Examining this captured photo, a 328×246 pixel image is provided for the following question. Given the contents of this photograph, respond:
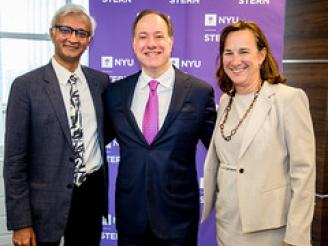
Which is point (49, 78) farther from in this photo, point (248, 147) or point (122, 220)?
point (248, 147)

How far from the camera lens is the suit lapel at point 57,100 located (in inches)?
75.9

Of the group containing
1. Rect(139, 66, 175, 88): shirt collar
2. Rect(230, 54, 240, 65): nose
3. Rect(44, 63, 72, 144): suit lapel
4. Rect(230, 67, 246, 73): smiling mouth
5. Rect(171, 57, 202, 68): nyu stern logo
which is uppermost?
Rect(171, 57, 202, 68): nyu stern logo

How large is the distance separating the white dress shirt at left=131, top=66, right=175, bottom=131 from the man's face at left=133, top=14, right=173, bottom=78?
0.04 meters

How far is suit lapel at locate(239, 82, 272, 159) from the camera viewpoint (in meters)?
1.71

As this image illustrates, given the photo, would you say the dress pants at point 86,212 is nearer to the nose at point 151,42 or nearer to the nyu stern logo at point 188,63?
the nose at point 151,42

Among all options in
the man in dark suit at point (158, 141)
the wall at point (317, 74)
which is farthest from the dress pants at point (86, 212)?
the wall at point (317, 74)

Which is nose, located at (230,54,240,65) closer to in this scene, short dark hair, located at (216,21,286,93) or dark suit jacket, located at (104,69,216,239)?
short dark hair, located at (216,21,286,93)

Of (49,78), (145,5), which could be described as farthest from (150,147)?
(145,5)

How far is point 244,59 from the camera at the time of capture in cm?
178

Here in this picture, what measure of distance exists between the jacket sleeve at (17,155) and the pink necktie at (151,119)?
56 cm

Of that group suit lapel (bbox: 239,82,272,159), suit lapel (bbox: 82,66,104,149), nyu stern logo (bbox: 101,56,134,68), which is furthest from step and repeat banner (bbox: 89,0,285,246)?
suit lapel (bbox: 239,82,272,159)

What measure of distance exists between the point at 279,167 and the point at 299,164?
0.09 metres

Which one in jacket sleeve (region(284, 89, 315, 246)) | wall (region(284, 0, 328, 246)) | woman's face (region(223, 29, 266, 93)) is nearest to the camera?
jacket sleeve (region(284, 89, 315, 246))

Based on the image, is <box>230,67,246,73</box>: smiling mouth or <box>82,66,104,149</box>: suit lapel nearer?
<box>230,67,246,73</box>: smiling mouth
